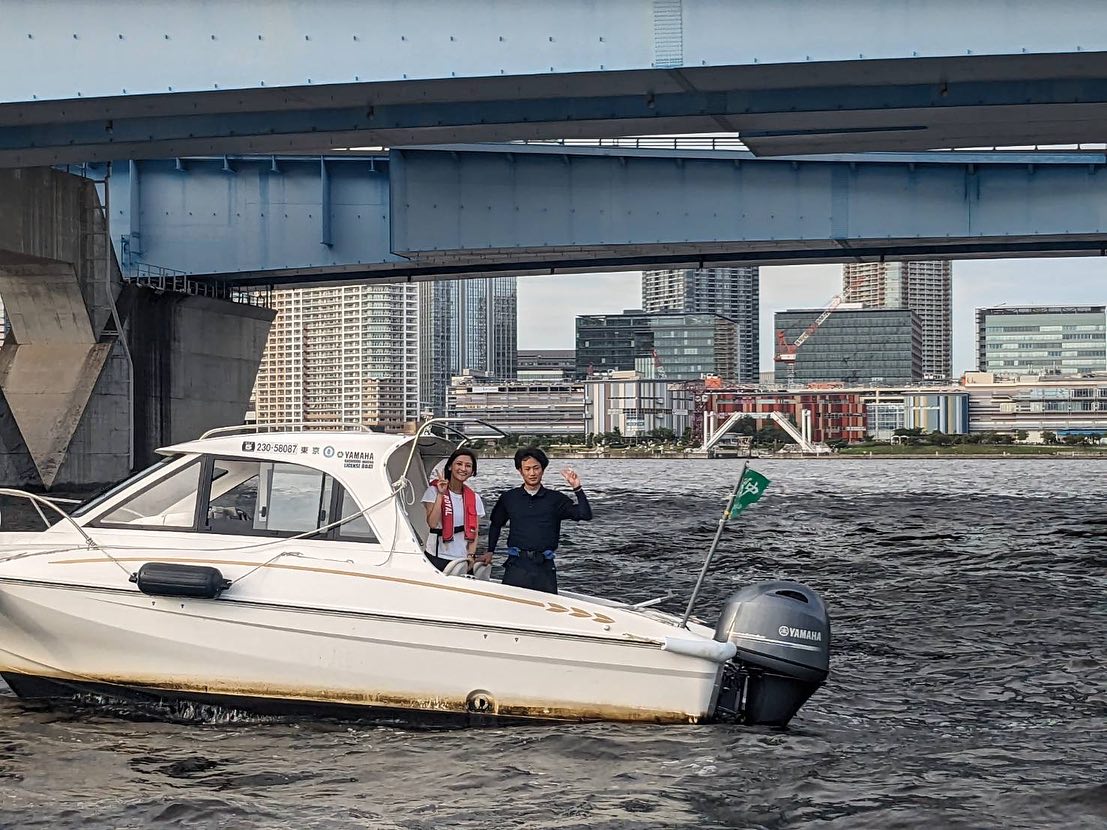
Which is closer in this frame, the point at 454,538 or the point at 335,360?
the point at 454,538

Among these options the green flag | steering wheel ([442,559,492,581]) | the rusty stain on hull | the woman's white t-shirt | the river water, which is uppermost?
the green flag

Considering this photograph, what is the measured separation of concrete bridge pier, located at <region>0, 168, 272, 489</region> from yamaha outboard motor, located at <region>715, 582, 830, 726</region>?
26502 millimetres

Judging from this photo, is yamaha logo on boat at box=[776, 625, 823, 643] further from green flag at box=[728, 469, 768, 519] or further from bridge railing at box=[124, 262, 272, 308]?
bridge railing at box=[124, 262, 272, 308]

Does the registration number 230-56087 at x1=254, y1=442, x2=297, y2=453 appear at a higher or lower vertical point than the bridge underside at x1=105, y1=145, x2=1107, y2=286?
lower

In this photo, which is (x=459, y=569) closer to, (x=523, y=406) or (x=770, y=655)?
(x=770, y=655)

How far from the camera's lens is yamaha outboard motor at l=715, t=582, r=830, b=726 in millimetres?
9305

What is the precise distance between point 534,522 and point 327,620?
6.24ft

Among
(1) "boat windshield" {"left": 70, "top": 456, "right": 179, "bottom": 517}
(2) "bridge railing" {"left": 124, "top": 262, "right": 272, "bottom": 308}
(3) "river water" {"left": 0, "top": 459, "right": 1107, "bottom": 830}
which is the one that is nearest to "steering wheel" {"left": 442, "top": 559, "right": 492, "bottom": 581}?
(3) "river water" {"left": 0, "top": 459, "right": 1107, "bottom": 830}

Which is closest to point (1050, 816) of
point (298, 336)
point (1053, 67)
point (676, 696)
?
point (676, 696)

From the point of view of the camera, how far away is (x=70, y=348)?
3528 centimetres

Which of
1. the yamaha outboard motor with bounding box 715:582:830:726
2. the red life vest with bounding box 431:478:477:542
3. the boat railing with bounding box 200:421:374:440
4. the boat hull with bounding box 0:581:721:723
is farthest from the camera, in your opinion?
the boat railing with bounding box 200:421:374:440

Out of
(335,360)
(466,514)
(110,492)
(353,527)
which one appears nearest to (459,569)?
(466,514)

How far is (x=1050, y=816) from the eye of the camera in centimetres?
802

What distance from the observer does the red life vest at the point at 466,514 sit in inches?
411
